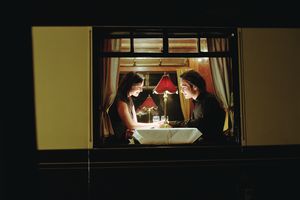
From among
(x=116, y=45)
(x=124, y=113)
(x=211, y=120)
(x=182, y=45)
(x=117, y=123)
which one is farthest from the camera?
(x=182, y=45)

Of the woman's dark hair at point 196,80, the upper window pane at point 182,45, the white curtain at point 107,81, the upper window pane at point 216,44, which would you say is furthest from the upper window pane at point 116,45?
the woman's dark hair at point 196,80

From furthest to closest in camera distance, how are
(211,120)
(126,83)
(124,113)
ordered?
(126,83) → (124,113) → (211,120)

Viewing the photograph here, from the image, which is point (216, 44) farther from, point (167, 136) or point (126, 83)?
point (126, 83)

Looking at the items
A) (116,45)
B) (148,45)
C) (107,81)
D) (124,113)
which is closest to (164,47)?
(116,45)

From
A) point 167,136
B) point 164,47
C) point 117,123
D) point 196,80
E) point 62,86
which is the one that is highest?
point 164,47

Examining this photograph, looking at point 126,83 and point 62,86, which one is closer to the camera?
point 62,86

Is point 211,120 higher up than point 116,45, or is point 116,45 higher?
point 116,45

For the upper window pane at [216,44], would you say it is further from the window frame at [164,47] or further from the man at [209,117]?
the man at [209,117]

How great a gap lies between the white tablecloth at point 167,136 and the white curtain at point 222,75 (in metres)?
0.58

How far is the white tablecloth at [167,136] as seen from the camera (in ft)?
15.7

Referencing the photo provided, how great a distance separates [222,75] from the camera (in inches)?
193

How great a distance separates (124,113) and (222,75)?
66.1 inches

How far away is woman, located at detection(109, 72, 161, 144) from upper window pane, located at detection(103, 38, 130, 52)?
2.81 ft

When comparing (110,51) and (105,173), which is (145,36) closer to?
(110,51)
